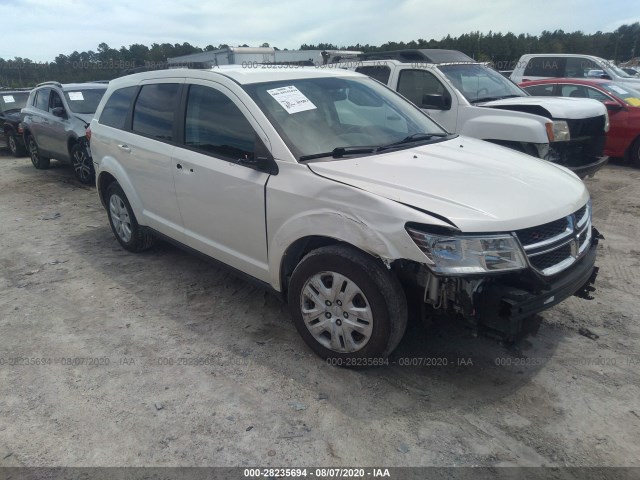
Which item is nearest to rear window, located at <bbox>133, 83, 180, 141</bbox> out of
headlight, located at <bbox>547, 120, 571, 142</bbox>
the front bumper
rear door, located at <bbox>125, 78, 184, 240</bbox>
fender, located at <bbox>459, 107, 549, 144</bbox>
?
rear door, located at <bbox>125, 78, 184, 240</bbox>

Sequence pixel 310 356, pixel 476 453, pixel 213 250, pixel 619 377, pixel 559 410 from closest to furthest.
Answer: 1. pixel 476 453
2. pixel 559 410
3. pixel 619 377
4. pixel 310 356
5. pixel 213 250

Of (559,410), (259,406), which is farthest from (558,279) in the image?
(259,406)

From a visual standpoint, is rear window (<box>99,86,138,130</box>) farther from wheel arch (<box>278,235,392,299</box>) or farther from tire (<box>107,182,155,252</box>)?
wheel arch (<box>278,235,392,299</box>)

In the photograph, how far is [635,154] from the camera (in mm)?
8750

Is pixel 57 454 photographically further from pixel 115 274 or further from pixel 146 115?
pixel 146 115

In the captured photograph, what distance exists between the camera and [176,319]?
3.91 m

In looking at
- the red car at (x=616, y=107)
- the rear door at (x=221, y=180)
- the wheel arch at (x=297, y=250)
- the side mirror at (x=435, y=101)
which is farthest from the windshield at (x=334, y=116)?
the red car at (x=616, y=107)

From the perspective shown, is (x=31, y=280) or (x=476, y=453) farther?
(x=31, y=280)

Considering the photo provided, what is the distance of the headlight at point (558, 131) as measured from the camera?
5820 millimetres

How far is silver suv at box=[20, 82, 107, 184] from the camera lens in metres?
8.71

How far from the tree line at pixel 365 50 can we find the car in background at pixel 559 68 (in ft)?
23.7

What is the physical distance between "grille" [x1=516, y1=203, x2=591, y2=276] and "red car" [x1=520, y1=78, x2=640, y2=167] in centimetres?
696

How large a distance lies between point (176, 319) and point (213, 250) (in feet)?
2.07

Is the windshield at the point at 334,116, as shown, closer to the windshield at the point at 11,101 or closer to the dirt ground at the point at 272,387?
the dirt ground at the point at 272,387
